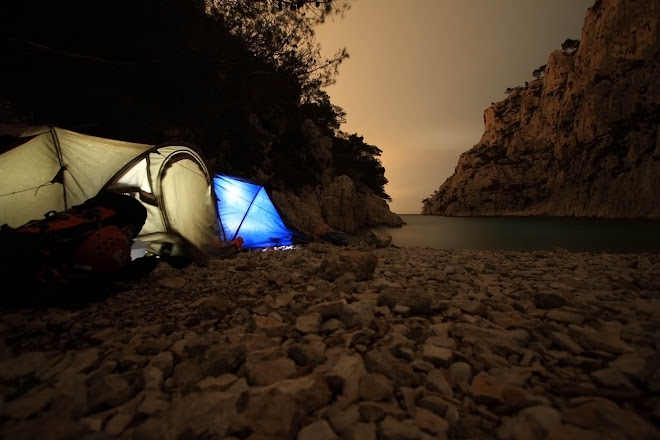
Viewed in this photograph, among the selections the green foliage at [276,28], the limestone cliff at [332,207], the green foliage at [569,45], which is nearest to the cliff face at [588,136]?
the green foliage at [569,45]

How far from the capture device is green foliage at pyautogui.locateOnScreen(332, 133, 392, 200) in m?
31.2

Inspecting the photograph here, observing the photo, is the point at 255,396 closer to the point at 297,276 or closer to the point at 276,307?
the point at 276,307

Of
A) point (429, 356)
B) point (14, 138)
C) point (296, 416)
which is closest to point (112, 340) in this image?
point (296, 416)

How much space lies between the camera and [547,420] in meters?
1.10

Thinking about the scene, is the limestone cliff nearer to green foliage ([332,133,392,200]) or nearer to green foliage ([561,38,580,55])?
green foliage ([332,133,392,200])

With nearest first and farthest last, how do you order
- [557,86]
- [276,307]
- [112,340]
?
1. [112,340]
2. [276,307]
3. [557,86]

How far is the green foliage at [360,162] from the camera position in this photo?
31250mm

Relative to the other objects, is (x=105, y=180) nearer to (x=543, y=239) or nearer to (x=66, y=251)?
(x=66, y=251)

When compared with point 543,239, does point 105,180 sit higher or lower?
higher

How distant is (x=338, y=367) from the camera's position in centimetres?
148

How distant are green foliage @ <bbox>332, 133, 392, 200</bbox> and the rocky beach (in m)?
28.6

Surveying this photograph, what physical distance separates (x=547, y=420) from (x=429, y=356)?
1.87ft

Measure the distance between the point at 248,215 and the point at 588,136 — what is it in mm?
58130

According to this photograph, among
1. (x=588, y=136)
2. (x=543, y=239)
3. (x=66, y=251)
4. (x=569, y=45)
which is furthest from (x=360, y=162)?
(x=569, y=45)
